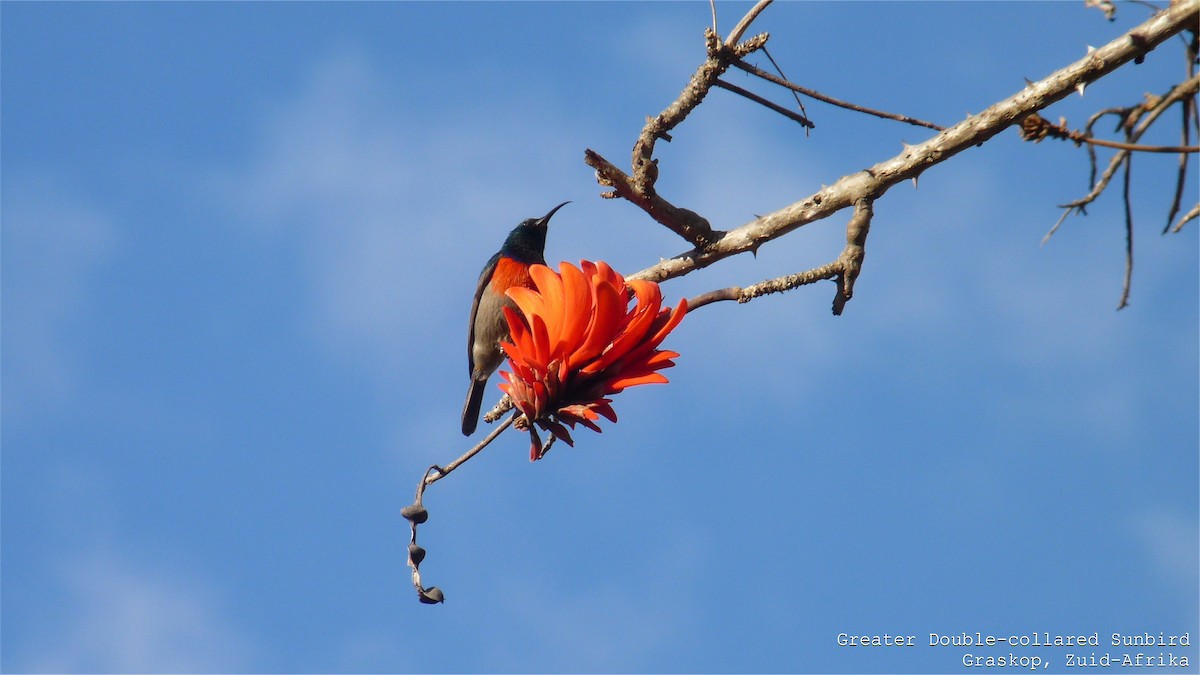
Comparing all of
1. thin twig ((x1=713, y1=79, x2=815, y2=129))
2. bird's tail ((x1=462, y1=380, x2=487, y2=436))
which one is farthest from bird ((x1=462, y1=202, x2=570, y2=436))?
thin twig ((x1=713, y1=79, x2=815, y2=129))

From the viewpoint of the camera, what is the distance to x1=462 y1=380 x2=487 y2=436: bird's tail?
584 cm

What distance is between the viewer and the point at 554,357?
2725mm

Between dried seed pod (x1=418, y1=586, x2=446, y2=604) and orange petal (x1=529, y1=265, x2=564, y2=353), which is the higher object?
orange petal (x1=529, y1=265, x2=564, y2=353)

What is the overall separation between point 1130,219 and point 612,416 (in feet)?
4.39

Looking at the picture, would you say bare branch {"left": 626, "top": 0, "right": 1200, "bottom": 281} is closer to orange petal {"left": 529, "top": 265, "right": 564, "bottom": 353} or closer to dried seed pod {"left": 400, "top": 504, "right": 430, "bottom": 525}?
orange petal {"left": 529, "top": 265, "right": 564, "bottom": 353}

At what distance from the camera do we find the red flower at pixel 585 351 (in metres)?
2.69

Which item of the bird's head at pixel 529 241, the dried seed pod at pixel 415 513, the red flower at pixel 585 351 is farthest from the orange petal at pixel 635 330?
the bird's head at pixel 529 241

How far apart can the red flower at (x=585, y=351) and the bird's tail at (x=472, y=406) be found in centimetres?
311

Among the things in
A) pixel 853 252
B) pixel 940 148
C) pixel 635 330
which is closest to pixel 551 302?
pixel 635 330

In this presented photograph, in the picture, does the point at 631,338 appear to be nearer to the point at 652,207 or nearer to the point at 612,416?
the point at 612,416

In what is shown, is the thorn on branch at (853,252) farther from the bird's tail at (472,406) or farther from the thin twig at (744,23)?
the bird's tail at (472,406)

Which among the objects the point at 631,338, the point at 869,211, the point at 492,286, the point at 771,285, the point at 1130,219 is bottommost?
the point at 631,338

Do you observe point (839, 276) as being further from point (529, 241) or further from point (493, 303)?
point (529, 241)

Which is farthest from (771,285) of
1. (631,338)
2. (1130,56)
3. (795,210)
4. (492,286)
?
(492,286)
